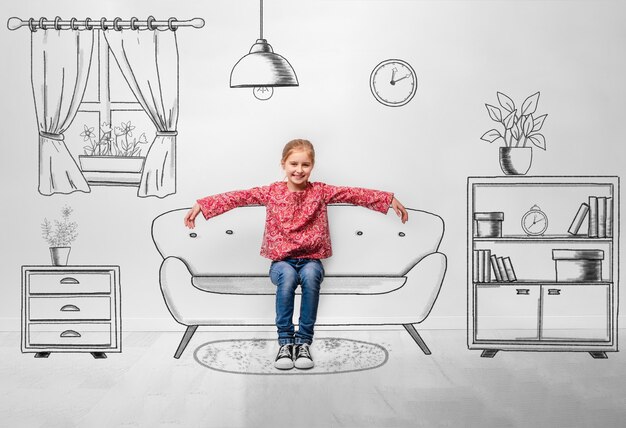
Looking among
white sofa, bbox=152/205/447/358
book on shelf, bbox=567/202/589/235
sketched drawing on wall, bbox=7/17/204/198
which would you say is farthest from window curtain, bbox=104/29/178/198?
book on shelf, bbox=567/202/589/235

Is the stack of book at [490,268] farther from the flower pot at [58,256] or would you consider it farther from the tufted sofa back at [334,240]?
the flower pot at [58,256]

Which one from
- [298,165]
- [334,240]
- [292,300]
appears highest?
[298,165]

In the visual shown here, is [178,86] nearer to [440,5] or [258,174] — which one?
[258,174]

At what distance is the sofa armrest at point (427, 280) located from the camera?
3975 millimetres

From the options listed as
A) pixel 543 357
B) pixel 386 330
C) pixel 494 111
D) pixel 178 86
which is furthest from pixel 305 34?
pixel 543 357

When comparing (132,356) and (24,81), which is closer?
(132,356)

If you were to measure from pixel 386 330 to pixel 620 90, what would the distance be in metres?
1.96

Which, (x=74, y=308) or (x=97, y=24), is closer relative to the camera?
(x=74, y=308)

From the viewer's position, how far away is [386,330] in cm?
429

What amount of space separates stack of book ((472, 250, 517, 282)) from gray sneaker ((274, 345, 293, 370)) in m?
1.09

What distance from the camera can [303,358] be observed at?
11.6ft

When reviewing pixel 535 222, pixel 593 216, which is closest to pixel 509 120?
pixel 535 222

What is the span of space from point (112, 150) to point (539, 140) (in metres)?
2.49

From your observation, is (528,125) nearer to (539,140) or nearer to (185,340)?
(539,140)
